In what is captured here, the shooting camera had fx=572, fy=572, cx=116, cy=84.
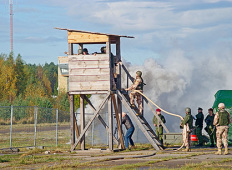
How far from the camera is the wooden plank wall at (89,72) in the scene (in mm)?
24188

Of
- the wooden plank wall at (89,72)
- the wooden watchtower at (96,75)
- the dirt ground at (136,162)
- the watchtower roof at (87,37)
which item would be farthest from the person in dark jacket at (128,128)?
the watchtower roof at (87,37)

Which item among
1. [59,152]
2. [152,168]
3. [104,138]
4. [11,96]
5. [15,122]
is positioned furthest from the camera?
[11,96]

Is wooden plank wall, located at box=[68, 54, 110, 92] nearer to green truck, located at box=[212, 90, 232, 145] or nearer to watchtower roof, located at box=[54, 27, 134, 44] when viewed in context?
watchtower roof, located at box=[54, 27, 134, 44]

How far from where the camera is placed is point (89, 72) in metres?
24.4

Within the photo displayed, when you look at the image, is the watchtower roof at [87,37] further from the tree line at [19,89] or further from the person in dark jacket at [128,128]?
the tree line at [19,89]

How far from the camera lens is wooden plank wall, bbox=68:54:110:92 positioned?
24188 mm

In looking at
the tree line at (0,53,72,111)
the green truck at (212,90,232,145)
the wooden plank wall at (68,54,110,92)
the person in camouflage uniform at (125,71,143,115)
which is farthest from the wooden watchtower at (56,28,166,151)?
the tree line at (0,53,72,111)

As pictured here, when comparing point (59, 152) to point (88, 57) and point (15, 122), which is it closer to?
point (88, 57)

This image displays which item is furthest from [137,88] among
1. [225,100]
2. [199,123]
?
[225,100]

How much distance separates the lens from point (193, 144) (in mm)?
26656

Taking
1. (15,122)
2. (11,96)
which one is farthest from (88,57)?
(11,96)

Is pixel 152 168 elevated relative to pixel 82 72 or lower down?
lower down

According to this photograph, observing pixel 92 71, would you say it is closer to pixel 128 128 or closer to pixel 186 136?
pixel 128 128

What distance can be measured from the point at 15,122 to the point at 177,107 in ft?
53.4
